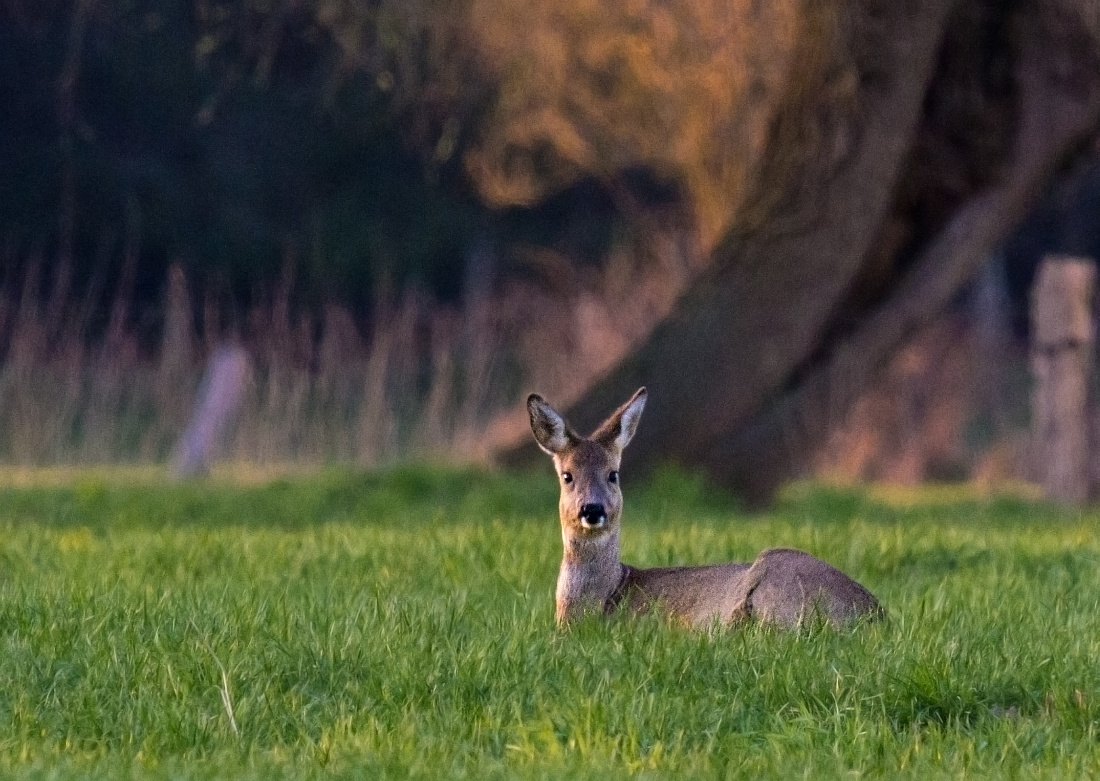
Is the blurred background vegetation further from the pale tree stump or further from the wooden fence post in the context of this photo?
the pale tree stump

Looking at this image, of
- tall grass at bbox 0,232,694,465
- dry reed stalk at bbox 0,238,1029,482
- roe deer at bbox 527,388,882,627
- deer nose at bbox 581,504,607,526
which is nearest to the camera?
roe deer at bbox 527,388,882,627

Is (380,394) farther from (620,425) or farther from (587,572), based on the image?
(587,572)

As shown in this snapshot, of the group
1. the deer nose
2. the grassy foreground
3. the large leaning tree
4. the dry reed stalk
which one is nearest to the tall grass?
the dry reed stalk

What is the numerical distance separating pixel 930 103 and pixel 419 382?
20.7 metres

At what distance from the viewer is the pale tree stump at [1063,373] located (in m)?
15.9

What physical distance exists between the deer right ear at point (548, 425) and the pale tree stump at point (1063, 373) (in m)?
9.30

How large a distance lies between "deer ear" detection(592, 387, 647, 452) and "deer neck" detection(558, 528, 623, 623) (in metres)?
0.43

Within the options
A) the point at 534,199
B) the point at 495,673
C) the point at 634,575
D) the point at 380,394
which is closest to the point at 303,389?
the point at 380,394

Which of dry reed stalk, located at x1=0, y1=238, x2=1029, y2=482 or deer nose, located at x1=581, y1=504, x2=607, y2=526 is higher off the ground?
dry reed stalk, located at x1=0, y1=238, x2=1029, y2=482

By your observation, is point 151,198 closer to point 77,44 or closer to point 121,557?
point 77,44

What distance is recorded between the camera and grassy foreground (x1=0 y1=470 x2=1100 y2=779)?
5.39 meters

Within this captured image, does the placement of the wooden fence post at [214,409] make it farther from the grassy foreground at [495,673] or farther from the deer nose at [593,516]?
the deer nose at [593,516]

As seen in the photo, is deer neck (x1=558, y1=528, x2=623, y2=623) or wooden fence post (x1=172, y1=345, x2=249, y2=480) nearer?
deer neck (x1=558, y1=528, x2=623, y2=623)

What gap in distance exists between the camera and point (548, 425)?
24.9 feet
